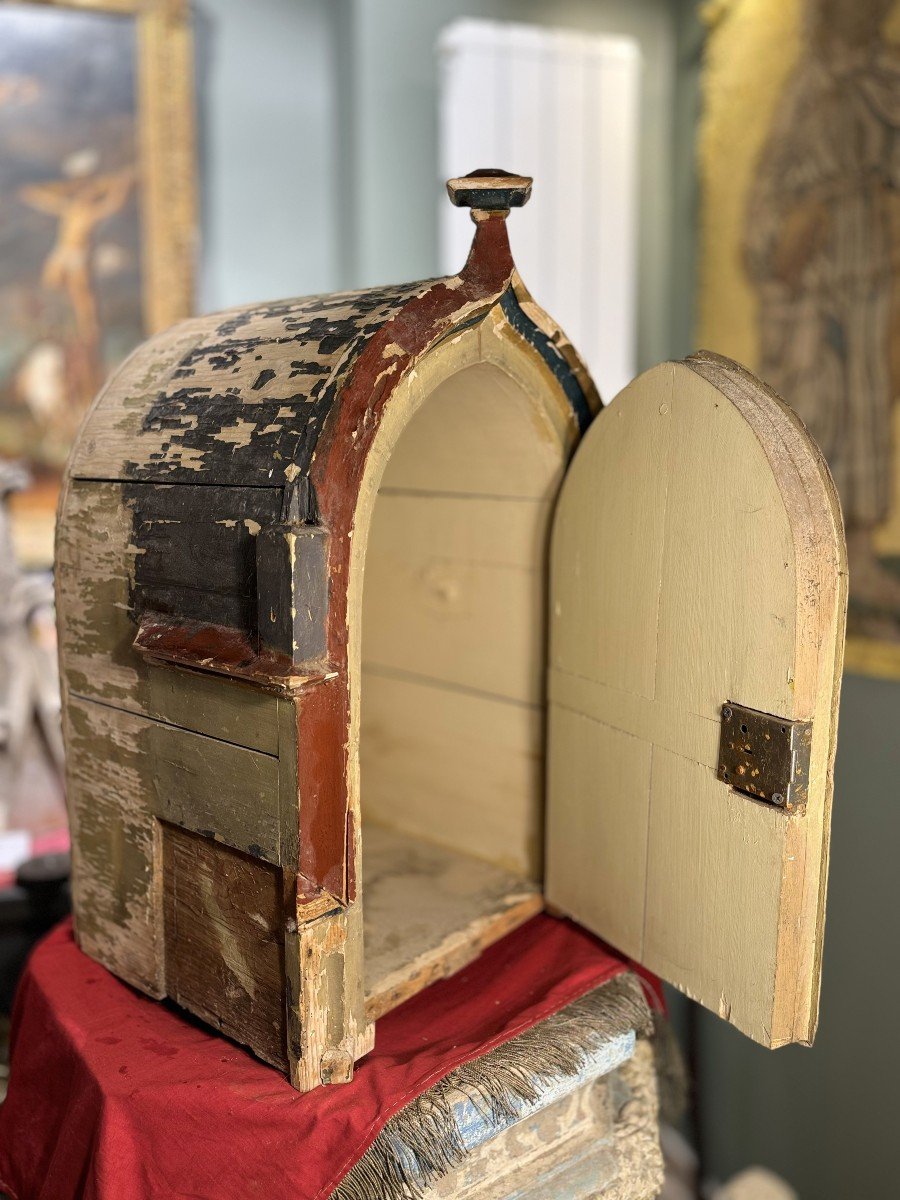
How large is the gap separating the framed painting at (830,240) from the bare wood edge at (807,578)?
4.02ft

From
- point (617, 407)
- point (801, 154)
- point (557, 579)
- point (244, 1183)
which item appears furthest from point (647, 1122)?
point (801, 154)

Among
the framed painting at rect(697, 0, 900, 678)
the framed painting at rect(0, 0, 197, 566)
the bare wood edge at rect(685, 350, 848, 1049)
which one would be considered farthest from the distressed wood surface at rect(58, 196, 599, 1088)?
the framed painting at rect(0, 0, 197, 566)

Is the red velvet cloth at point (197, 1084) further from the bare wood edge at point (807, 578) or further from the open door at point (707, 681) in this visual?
the bare wood edge at point (807, 578)

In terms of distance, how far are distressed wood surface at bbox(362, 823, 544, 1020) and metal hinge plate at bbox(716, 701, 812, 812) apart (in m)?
0.44

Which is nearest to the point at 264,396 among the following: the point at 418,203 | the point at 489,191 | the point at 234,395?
the point at 234,395

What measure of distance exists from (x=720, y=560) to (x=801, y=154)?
160 centimetres

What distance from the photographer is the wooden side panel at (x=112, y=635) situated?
1.08 meters

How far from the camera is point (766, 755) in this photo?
1.02 m

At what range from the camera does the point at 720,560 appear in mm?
1063

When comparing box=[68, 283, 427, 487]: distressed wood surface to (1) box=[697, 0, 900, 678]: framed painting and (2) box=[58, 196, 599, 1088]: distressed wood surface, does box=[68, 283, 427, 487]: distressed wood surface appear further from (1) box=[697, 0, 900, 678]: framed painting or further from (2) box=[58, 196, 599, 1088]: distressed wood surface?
(1) box=[697, 0, 900, 678]: framed painting

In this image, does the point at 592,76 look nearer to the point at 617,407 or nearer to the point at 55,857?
the point at 617,407

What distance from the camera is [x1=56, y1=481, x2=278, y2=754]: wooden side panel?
3.53 ft

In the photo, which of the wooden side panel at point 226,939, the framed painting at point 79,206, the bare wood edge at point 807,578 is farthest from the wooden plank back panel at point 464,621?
the framed painting at point 79,206

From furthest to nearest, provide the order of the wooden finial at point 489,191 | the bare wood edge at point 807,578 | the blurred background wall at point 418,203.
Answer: the blurred background wall at point 418,203 → the wooden finial at point 489,191 → the bare wood edge at point 807,578
